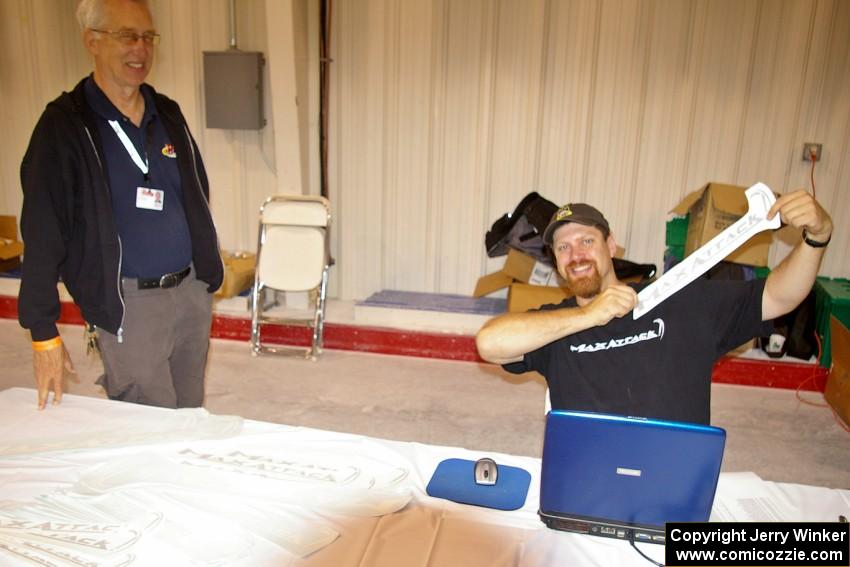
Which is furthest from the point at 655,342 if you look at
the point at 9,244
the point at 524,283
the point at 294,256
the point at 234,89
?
the point at 9,244

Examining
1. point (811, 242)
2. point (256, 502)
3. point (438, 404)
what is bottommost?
point (438, 404)

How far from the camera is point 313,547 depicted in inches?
50.4

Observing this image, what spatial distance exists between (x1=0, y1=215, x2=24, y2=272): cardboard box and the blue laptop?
560 cm

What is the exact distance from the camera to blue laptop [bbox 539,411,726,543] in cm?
118

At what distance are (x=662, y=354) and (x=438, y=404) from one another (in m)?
2.21

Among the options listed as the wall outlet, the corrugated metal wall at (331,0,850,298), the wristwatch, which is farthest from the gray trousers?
the wall outlet

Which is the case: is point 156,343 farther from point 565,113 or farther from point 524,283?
point 565,113

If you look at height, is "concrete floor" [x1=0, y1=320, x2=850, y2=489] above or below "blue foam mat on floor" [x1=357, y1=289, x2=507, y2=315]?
below

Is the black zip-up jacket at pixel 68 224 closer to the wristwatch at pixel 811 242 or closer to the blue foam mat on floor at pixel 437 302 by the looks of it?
the wristwatch at pixel 811 242

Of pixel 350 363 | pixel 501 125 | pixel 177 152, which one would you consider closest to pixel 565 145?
pixel 501 125

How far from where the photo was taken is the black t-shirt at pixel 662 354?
5.68 feet

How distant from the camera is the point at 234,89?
189 inches

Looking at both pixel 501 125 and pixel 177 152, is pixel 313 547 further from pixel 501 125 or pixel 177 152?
pixel 501 125

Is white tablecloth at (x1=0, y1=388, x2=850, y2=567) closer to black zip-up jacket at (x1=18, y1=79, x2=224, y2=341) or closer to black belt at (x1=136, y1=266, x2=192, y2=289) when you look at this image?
black zip-up jacket at (x1=18, y1=79, x2=224, y2=341)
